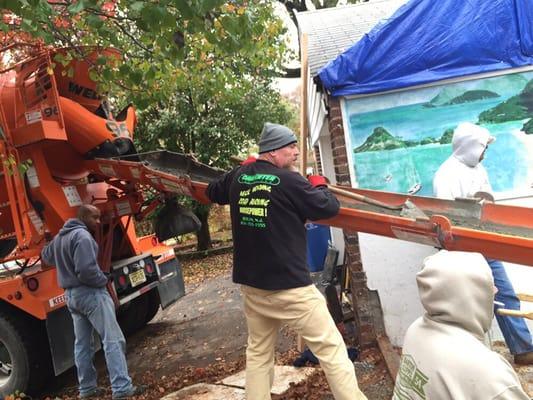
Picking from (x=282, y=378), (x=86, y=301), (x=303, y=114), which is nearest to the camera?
(x=282, y=378)

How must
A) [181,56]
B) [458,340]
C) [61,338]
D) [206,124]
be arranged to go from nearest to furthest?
[458,340]
[181,56]
[61,338]
[206,124]

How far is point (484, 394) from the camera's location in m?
1.42

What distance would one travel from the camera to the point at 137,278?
590 centimetres

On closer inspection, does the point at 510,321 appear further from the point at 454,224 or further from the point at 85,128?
the point at 85,128

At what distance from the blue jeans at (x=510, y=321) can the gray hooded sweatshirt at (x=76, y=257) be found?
3.32 m

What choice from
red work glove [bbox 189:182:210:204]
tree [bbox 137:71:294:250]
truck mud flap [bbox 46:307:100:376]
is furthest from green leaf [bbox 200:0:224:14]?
tree [bbox 137:71:294:250]

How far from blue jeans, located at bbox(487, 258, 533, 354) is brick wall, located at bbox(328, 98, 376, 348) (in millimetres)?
1109

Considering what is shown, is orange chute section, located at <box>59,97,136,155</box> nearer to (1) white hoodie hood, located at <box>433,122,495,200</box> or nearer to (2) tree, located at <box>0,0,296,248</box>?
(2) tree, located at <box>0,0,296,248</box>

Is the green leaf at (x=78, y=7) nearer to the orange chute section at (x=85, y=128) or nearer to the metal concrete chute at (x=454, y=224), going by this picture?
the metal concrete chute at (x=454, y=224)

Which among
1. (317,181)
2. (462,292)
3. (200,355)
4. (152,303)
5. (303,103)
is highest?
(303,103)

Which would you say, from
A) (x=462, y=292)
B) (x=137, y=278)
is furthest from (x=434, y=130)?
(x=137, y=278)

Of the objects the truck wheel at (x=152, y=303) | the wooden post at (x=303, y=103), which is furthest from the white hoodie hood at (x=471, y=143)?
the truck wheel at (x=152, y=303)

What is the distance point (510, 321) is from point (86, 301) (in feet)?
11.8

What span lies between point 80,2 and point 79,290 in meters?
2.72
